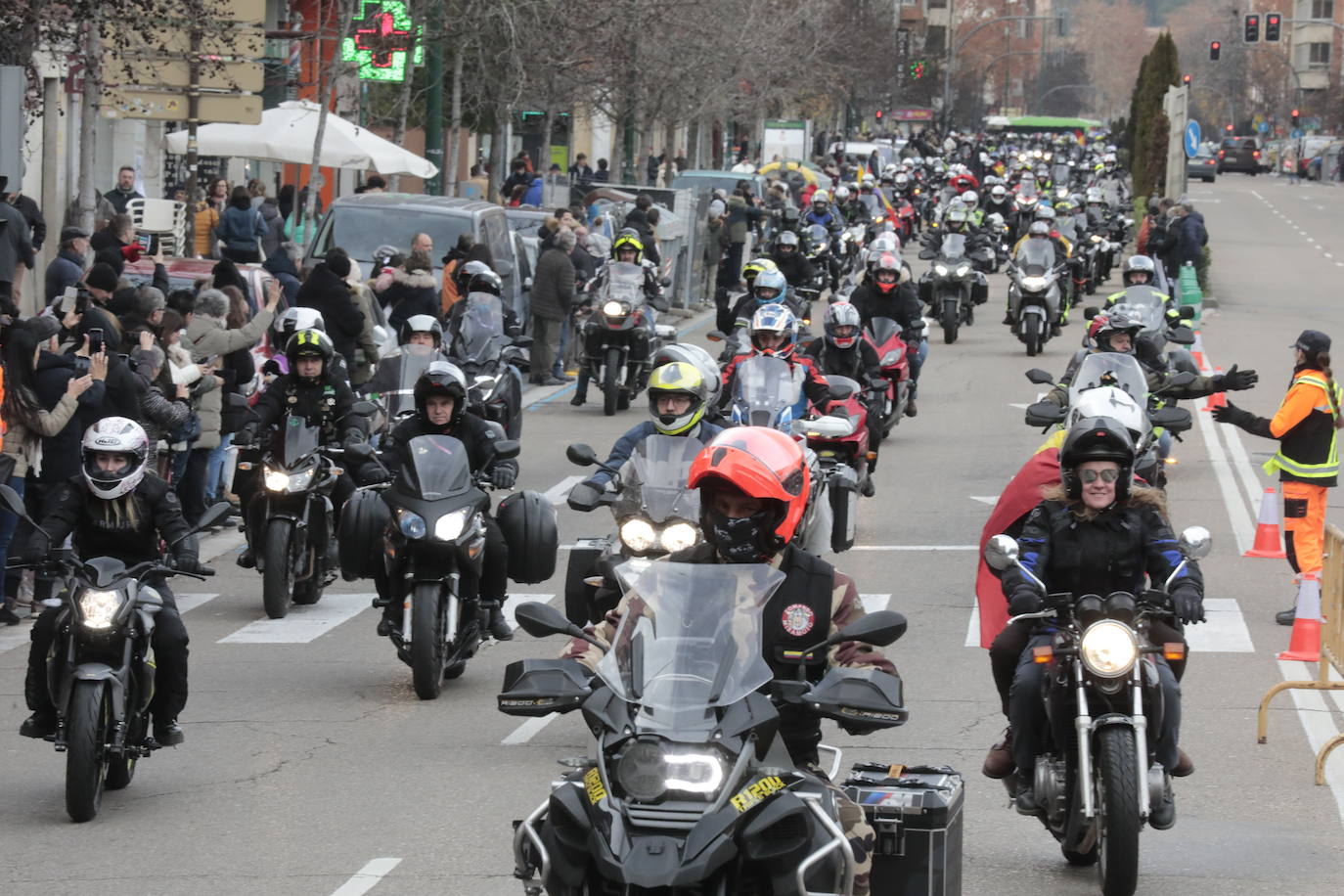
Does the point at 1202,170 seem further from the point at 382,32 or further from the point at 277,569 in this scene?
the point at 277,569

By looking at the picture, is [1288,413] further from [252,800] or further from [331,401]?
[252,800]

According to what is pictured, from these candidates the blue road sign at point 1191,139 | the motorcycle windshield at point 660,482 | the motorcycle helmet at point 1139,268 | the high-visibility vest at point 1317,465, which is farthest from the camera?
the blue road sign at point 1191,139

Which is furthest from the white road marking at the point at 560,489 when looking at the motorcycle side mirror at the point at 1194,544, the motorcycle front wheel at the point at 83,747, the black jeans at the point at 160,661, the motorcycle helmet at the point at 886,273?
the motorcycle side mirror at the point at 1194,544

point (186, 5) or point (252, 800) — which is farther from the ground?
point (186, 5)

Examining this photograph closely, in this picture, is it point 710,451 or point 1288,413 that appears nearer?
point 710,451

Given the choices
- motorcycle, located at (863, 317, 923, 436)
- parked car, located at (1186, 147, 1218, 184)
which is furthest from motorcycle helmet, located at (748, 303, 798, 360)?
parked car, located at (1186, 147, 1218, 184)

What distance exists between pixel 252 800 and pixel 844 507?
5.94 meters

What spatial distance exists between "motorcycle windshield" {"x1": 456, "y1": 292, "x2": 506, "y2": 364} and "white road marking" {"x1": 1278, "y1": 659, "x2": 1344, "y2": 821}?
8.39 metres

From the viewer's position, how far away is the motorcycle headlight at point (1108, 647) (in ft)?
26.0

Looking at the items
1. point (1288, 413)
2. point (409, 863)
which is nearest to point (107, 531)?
point (409, 863)

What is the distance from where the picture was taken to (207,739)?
1106 centimetres

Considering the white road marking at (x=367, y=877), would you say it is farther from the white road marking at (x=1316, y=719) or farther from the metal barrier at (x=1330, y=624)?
the metal barrier at (x=1330, y=624)

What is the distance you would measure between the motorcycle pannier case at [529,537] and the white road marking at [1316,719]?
12.3 feet

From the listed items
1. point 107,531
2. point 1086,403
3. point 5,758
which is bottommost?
point 5,758
